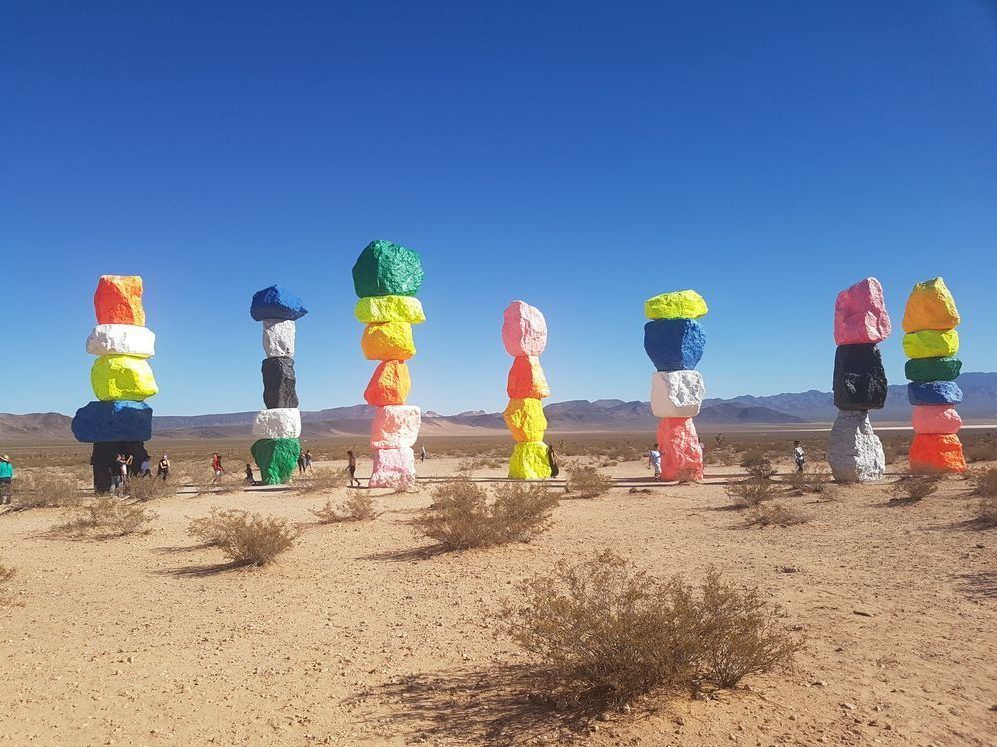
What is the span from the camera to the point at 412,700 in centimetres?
445

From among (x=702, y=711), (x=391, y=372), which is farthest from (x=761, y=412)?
(x=702, y=711)

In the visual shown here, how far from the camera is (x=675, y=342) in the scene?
59.3ft

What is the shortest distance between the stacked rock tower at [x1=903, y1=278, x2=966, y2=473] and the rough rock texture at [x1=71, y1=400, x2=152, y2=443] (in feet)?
66.0

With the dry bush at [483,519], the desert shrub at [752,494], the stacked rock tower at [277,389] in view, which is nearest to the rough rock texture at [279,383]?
the stacked rock tower at [277,389]

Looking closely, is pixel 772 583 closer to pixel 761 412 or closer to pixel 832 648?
pixel 832 648

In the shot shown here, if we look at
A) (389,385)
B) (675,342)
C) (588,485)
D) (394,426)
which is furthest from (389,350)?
(675,342)

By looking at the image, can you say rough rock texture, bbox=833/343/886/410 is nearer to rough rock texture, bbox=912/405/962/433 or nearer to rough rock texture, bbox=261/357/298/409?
rough rock texture, bbox=912/405/962/433

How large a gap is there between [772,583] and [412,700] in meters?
4.45

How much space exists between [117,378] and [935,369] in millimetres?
21259

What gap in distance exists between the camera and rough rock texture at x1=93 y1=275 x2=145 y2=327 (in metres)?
17.1

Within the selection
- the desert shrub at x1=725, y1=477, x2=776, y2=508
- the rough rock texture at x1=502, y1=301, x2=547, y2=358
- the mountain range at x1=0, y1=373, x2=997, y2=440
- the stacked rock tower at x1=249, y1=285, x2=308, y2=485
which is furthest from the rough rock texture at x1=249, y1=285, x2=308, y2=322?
the mountain range at x1=0, y1=373, x2=997, y2=440

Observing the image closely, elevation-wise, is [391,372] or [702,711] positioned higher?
[391,372]

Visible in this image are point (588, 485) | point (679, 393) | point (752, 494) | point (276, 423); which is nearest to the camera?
point (752, 494)

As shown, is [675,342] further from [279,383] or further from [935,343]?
[279,383]
